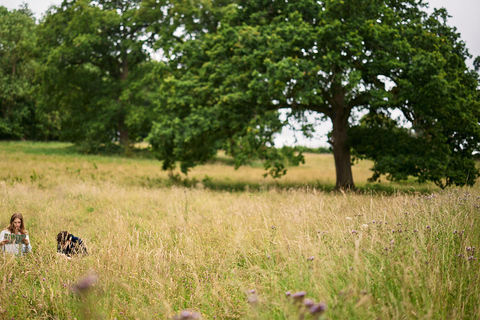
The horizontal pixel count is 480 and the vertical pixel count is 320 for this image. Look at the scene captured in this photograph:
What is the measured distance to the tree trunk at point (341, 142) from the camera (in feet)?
51.3

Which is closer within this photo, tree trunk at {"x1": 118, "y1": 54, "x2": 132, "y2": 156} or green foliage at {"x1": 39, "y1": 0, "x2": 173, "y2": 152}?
green foliage at {"x1": 39, "y1": 0, "x2": 173, "y2": 152}

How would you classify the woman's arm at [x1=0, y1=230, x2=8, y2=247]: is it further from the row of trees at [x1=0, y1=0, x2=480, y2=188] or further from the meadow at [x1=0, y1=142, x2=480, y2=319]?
the row of trees at [x1=0, y1=0, x2=480, y2=188]

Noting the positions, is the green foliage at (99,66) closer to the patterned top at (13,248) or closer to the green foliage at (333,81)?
the green foliage at (333,81)

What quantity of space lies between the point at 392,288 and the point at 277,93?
418 inches

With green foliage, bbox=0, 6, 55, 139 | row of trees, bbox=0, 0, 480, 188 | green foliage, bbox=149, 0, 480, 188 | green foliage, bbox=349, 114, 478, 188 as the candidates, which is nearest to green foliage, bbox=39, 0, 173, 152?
green foliage, bbox=0, 6, 55, 139

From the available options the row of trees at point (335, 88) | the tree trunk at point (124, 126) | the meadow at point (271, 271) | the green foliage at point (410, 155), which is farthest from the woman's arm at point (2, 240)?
the tree trunk at point (124, 126)

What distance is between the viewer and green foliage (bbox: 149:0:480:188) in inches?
504

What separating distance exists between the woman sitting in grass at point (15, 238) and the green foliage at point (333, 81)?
8.63 m

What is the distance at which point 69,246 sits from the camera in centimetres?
555

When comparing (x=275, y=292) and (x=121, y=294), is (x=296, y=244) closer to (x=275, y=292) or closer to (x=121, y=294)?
(x=275, y=292)

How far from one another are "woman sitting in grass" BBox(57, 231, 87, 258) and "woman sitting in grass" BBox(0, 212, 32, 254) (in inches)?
23.1

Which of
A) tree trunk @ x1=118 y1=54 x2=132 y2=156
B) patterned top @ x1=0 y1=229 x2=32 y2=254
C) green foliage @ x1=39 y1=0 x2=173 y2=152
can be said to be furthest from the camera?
tree trunk @ x1=118 y1=54 x2=132 y2=156

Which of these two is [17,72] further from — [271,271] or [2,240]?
[271,271]

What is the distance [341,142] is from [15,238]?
41.9ft
